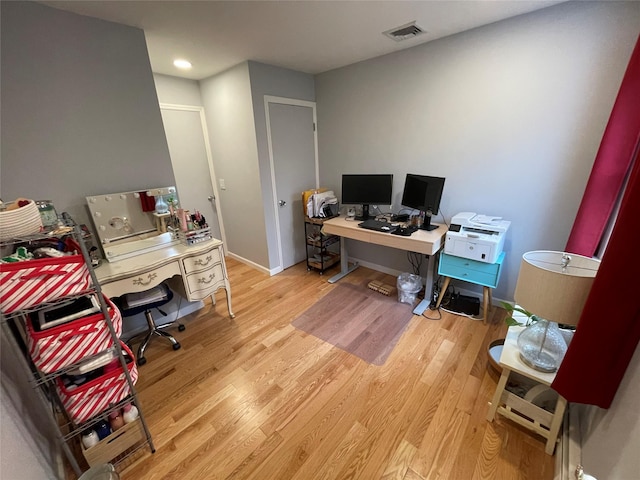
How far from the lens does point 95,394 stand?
1.23 metres

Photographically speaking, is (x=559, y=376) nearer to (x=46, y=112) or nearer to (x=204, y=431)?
(x=204, y=431)

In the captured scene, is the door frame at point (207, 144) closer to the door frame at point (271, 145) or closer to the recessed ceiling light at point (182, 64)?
the recessed ceiling light at point (182, 64)

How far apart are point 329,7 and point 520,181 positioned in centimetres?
202

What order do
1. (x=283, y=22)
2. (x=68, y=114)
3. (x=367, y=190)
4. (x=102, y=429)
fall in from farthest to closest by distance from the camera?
(x=367, y=190) → (x=283, y=22) → (x=68, y=114) → (x=102, y=429)

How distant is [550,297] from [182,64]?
139 inches

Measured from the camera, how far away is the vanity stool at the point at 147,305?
189 cm

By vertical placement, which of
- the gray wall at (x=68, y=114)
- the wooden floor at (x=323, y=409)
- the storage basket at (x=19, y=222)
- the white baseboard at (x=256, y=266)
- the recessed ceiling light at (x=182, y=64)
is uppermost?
the recessed ceiling light at (x=182, y=64)

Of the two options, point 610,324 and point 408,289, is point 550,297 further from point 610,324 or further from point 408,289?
point 408,289

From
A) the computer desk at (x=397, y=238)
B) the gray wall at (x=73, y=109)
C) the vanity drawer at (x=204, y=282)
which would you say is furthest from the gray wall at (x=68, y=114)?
the computer desk at (x=397, y=238)

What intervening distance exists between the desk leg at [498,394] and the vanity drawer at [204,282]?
2.13 metres

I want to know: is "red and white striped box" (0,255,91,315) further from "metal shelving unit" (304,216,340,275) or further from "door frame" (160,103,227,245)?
"door frame" (160,103,227,245)

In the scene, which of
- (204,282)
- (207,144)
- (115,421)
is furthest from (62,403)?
Result: (207,144)

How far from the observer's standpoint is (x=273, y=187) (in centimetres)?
317

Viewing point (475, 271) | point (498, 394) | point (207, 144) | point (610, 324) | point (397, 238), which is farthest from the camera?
point (207, 144)
